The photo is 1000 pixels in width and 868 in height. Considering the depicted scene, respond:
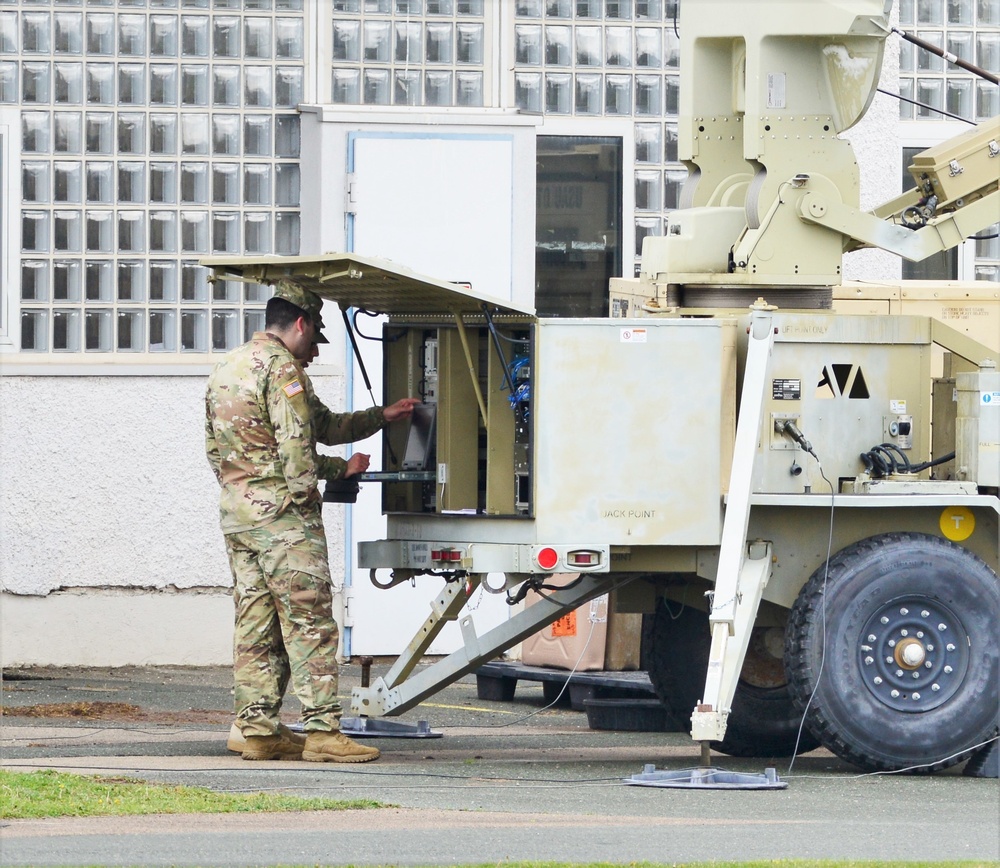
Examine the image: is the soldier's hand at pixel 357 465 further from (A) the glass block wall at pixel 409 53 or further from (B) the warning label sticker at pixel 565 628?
(A) the glass block wall at pixel 409 53

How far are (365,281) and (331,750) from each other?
211cm

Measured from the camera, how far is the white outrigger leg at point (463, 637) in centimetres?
1042

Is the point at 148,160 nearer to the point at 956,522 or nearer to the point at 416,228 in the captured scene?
the point at 416,228

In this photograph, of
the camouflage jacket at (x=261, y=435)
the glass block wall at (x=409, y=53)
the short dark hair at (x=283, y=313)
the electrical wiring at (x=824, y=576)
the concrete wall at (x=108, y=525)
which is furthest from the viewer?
the glass block wall at (x=409, y=53)

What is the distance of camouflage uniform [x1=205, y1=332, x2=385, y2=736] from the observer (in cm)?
980

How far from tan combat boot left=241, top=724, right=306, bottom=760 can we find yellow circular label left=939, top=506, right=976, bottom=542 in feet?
10.2

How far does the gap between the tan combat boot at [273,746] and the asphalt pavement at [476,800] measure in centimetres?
8

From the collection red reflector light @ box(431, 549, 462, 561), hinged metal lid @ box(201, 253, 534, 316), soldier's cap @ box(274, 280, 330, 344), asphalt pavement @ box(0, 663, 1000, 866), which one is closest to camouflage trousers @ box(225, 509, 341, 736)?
asphalt pavement @ box(0, 663, 1000, 866)

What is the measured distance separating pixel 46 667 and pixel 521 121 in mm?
4790

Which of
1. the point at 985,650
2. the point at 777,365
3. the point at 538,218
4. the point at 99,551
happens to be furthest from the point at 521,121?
the point at 985,650

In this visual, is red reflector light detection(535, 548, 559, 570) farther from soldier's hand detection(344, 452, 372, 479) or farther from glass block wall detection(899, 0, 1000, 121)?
glass block wall detection(899, 0, 1000, 121)

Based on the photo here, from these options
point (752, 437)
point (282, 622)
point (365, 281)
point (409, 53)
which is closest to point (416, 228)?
point (409, 53)

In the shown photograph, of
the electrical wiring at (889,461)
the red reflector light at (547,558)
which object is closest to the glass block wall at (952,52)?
the electrical wiring at (889,461)

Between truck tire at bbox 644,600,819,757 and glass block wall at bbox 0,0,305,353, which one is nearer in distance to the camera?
truck tire at bbox 644,600,819,757
